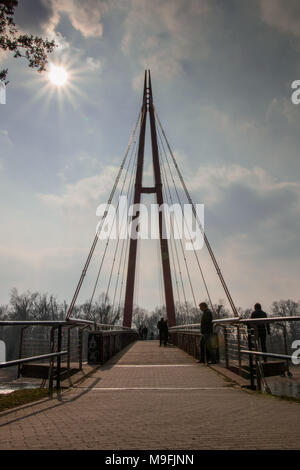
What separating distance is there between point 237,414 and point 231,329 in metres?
3.55

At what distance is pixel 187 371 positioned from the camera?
720 centimetres

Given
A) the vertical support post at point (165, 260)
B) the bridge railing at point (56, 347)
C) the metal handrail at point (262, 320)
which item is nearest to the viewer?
the metal handrail at point (262, 320)

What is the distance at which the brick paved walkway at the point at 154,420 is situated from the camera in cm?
248

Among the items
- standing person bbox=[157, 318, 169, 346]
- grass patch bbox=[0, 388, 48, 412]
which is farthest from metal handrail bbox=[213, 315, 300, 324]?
standing person bbox=[157, 318, 169, 346]

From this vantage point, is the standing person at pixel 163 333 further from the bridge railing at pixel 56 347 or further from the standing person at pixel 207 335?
the standing person at pixel 207 335

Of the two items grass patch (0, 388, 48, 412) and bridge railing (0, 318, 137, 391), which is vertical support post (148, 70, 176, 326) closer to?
bridge railing (0, 318, 137, 391)

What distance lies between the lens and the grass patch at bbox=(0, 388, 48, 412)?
408 cm

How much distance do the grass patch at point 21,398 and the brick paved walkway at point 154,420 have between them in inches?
8.8

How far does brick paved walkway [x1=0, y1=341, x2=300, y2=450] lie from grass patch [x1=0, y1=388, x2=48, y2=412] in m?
0.22

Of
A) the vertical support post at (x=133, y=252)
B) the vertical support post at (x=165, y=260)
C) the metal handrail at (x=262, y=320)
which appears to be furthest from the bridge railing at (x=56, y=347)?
the vertical support post at (x=133, y=252)

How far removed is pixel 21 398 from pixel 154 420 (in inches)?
83.4

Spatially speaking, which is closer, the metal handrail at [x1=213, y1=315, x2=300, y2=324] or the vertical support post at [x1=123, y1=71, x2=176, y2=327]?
the metal handrail at [x1=213, y1=315, x2=300, y2=324]

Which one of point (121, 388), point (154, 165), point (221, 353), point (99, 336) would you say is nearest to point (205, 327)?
point (221, 353)

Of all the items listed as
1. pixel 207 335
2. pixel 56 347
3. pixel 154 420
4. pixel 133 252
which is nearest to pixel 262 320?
pixel 154 420
